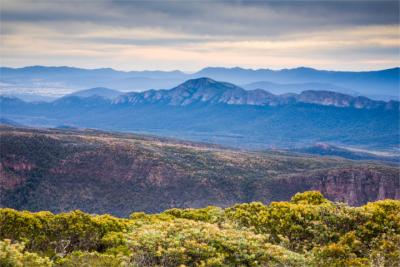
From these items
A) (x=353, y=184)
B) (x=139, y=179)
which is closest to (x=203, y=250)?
(x=139, y=179)

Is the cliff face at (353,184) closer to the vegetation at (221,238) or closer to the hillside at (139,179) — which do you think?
the hillside at (139,179)

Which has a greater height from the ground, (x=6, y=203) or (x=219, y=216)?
(x=219, y=216)

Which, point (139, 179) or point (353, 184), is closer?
point (139, 179)

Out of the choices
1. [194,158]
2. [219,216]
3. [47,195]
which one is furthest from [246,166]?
[219,216]

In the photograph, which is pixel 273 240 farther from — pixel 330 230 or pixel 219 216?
pixel 219 216

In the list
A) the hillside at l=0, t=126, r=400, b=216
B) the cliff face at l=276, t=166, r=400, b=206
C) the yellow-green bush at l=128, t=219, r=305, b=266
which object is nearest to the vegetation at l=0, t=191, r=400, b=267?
the yellow-green bush at l=128, t=219, r=305, b=266

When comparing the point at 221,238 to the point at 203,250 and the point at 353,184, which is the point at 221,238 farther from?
the point at 353,184

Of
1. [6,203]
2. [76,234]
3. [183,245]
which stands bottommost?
[6,203]
